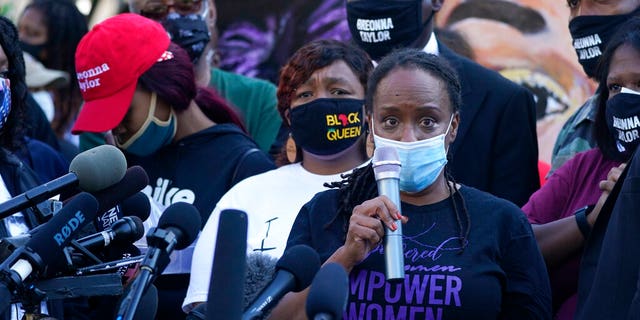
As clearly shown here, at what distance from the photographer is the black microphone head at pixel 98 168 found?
364cm

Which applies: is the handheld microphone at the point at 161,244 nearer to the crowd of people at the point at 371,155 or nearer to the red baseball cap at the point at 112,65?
the crowd of people at the point at 371,155

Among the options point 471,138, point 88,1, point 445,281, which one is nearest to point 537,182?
point 471,138

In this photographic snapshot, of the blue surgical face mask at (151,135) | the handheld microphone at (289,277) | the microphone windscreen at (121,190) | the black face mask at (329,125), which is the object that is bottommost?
the handheld microphone at (289,277)

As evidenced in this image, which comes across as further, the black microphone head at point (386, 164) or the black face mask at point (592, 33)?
the black face mask at point (592, 33)

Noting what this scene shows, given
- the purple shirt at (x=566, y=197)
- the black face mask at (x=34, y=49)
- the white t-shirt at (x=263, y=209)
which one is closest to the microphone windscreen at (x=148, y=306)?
the white t-shirt at (x=263, y=209)

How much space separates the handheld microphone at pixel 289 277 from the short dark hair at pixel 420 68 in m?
1.35

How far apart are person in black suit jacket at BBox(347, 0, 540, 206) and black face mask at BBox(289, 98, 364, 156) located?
1.63 ft

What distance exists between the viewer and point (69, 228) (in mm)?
3455

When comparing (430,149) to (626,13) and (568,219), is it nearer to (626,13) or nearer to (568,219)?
(568,219)

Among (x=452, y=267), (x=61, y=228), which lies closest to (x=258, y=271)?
(x=452, y=267)

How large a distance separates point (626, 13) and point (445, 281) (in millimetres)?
2165

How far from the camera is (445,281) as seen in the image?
13.8 feet

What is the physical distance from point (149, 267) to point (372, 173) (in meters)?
1.46

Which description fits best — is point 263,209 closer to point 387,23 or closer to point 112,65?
point 112,65
